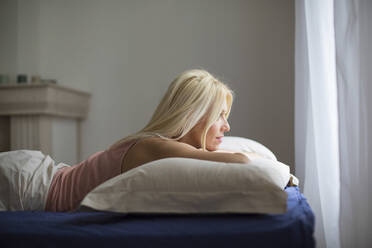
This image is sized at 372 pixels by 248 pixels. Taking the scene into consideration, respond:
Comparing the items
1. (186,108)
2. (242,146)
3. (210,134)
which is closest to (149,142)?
(186,108)

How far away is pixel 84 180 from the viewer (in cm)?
110

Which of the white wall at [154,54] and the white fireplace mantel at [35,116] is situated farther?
the white wall at [154,54]

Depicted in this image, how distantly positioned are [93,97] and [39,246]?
2.37 meters

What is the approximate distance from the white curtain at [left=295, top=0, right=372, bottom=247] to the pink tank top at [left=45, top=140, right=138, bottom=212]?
22.7 inches

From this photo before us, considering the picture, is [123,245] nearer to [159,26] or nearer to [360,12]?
[360,12]

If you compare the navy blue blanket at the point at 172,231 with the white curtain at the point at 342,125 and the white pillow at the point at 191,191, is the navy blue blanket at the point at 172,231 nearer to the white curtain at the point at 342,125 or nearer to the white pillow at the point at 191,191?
the white pillow at the point at 191,191

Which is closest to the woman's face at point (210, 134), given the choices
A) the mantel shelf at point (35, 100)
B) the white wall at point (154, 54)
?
the white wall at point (154, 54)

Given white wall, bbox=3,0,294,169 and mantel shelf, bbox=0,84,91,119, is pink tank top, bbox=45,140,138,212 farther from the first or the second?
white wall, bbox=3,0,294,169

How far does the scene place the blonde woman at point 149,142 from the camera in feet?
3.43

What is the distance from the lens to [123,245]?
0.65 metres

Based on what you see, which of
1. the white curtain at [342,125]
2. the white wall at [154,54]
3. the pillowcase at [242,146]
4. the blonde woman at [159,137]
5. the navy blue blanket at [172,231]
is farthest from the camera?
the white wall at [154,54]

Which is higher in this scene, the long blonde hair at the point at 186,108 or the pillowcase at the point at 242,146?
the long blonde hair at the point at 186,108

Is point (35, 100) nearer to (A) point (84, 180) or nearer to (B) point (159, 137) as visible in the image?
(A) point (84, 180)

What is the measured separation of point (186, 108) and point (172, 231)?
0.50 m
